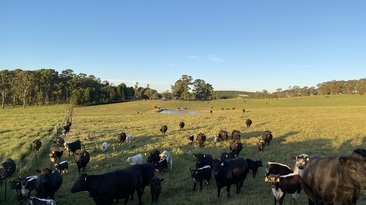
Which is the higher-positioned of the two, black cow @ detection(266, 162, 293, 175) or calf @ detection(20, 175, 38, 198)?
black cow @ detection(266, 162, 293, 175)

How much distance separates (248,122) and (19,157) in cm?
2226

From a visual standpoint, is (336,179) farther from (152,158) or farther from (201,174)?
(152,158)

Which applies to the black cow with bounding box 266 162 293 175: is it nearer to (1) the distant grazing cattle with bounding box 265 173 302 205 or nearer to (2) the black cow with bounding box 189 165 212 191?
(1) the distant grazing cattle with bounding box 265 173 302 205

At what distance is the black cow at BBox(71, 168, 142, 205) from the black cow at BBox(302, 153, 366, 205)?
590 cm

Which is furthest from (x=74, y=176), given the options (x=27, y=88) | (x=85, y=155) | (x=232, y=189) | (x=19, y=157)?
(x=27, y=88)

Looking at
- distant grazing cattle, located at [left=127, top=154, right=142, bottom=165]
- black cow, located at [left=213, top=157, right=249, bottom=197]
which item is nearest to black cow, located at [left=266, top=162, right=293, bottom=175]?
black cow, located at [left=213, top=157, right=249, bottom=197]

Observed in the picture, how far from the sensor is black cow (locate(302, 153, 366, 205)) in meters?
4.88

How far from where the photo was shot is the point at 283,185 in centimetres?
938

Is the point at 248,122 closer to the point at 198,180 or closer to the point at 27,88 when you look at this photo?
the point at 198,180

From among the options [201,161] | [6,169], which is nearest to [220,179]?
[201,161]

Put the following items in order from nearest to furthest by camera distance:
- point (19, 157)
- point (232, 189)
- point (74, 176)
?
point (232, 189), point (74, 176), point (19, 157)

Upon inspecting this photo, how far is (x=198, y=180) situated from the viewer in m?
11.7

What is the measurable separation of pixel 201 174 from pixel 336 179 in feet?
22.2

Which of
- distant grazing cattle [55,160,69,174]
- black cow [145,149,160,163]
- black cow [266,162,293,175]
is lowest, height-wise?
distant grazing cattle [55,160,69,174]
